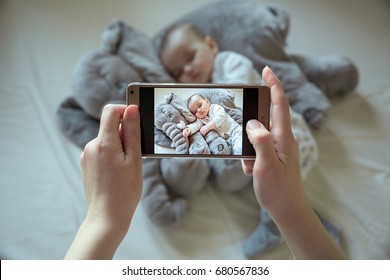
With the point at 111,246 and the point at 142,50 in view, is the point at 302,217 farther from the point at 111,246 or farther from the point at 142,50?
the point at 142,50

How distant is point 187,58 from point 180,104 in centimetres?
53

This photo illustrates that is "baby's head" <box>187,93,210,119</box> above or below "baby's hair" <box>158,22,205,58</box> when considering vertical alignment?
below

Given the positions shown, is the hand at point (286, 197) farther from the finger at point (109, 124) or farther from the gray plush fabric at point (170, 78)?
the gray plush fabric at point (170, 78)

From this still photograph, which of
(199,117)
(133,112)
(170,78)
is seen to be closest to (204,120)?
(199,117)

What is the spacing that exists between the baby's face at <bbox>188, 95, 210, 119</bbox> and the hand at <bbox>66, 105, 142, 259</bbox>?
0.42 ft

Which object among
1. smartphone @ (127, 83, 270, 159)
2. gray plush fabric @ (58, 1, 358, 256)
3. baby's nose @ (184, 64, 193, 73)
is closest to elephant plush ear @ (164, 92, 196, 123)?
smartphone @ (127, 83, 270, 159)

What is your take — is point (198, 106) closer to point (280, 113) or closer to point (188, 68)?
point (280, 113)

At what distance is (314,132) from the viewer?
1.12m

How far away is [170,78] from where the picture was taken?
45.8 inches

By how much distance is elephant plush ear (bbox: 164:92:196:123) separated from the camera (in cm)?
68

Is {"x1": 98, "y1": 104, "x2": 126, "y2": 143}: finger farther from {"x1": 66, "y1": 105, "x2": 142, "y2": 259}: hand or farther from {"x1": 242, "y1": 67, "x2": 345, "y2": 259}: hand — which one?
{"x1": 242, "y1": 67, "x2": 345, "y2": 259}: hand

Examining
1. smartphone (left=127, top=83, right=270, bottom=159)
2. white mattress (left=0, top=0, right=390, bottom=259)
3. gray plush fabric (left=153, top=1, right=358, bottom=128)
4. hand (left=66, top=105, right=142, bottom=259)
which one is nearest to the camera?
hand (left=66, top=105, right=142, bottom=259)

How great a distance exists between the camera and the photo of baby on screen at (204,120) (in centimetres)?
68
